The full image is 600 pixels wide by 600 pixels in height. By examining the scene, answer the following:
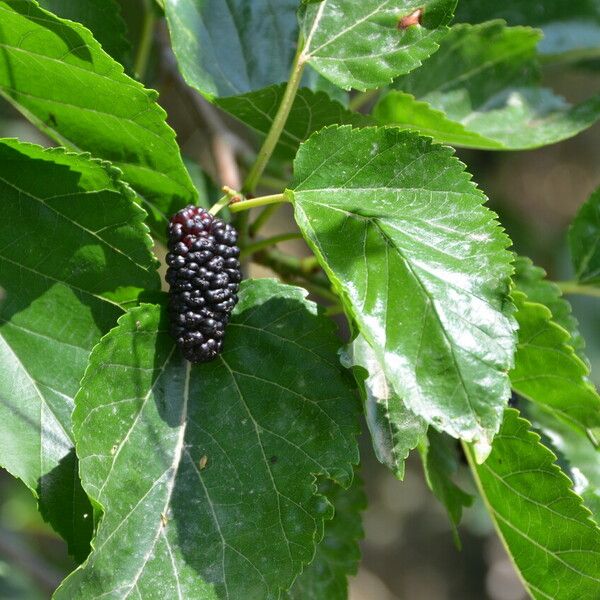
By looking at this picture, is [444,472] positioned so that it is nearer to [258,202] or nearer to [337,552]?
[337,552]

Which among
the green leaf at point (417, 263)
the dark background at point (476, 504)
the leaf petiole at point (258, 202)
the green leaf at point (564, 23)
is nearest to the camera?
the green leaf at point (417, 263)

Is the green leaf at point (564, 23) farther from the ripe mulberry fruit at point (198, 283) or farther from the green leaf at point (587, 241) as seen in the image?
the ripe mulberry fruit at point (198, 283)

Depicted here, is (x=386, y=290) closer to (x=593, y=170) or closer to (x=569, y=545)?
(x=569, y=545)

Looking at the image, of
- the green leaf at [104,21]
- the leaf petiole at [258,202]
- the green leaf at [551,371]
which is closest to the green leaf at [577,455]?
the green leaf at [551,371]

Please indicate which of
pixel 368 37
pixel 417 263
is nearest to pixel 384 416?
pixel 417 263

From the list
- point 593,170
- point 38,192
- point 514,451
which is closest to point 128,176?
point 38,192
